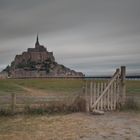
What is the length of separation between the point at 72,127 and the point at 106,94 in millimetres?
4923

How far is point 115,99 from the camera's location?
14961mm

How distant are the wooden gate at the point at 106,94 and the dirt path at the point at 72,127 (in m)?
1.49

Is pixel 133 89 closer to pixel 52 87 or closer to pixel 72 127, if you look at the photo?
pixel 52 87

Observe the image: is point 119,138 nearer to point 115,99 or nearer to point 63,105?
point 63,105

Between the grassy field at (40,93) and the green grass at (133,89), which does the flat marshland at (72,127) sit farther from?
→ the green grass at (133,89)

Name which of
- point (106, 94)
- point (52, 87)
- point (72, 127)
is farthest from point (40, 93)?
point (72, 127)

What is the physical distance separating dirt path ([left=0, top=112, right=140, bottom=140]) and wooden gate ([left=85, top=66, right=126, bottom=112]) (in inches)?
58.7

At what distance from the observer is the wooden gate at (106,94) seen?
1448 centimetres

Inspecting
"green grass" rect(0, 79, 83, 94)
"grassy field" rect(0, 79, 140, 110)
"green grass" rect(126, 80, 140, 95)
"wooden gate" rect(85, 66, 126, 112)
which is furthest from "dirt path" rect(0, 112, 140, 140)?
"green grass" rect(126, 80, 140, 95)

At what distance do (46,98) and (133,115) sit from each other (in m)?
4.25

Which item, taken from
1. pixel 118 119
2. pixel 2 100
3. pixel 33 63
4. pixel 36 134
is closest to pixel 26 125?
pixel 36 134

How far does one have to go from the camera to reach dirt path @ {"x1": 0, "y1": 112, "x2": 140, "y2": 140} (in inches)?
356

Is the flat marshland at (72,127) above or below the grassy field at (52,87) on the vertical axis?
below

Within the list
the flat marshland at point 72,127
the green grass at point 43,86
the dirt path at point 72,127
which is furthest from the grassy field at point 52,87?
the dirt path at point 72,127
